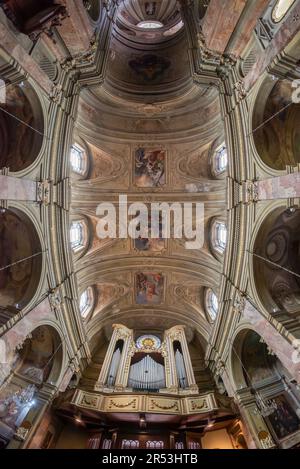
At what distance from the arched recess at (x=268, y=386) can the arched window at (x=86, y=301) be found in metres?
7.78

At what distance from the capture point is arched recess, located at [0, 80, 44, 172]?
989 centimetres

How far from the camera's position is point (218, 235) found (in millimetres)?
15711

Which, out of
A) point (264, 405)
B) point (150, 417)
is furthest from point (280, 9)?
point (150, 417)

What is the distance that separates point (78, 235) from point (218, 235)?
703 cm

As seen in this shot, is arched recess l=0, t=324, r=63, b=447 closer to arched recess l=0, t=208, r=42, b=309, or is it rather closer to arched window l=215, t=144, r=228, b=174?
arched recess l=0, t=208, r=42, b=309

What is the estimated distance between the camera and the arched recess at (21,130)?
32.4 feet

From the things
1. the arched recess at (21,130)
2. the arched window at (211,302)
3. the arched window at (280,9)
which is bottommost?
the arched window at (280,9)

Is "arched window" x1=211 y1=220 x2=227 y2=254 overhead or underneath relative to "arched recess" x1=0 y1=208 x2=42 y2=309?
overhead

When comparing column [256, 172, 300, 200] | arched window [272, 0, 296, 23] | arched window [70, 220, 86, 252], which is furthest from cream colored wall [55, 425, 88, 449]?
arched window [272, 0, 296, 23]

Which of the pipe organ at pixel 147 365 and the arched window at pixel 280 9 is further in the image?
the pipe organ at pixel 147 365

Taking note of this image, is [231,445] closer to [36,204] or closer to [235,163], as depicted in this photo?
[235,163]

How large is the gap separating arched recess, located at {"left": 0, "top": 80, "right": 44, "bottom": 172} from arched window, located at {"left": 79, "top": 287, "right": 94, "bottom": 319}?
27.3 feet

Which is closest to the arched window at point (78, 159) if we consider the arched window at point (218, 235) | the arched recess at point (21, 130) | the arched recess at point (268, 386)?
the arched recess at point (21, 130)

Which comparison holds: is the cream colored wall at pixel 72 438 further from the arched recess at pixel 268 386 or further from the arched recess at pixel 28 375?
the arched recess at pixel 268 386
